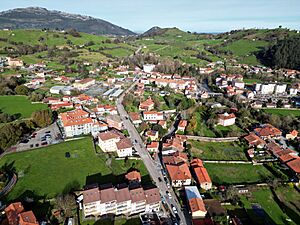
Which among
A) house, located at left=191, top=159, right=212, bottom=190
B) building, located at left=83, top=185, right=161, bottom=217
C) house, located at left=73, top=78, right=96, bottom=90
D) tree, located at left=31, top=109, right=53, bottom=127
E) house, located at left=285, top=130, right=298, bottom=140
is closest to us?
building, located at left=83, top=185, right=161, bottom=217

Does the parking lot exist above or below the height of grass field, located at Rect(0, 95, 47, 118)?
below

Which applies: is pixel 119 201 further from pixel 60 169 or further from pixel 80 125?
pixel 80 125

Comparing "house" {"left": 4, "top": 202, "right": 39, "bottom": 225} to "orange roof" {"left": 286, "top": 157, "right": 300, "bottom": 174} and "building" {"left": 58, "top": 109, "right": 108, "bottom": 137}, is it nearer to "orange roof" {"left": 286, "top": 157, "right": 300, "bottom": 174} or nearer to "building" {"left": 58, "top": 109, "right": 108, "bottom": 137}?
"building" {"left": 58, "top": 109, "right": 108, "bottom": 137}

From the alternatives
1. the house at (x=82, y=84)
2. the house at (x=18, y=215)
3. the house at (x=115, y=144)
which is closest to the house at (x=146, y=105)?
the house at (x=115, y=144)

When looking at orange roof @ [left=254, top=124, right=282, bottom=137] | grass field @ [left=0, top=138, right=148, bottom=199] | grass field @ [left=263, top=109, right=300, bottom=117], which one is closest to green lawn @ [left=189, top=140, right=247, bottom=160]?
orange roof @ [left=254, top=124, right=282, bottom=137]

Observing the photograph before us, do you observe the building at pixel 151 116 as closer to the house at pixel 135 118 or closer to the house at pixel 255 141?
the house at pixel 135 118

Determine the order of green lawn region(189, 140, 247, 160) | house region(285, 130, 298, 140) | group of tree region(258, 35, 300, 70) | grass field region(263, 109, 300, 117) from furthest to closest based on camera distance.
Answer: group of tree region(258, 35, 300, 70) < grass field region(263, 109, 300, 117) < house region(285, 130, 298, 140) < green lawn region(189, 140, 247, 160)

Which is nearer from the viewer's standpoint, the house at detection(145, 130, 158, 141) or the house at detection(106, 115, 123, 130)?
the house at detection(145, 130, 158, 141)

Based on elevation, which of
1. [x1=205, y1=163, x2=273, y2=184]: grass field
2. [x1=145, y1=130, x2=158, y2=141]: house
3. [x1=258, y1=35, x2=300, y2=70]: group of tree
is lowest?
[x1=205, y1=163, x2=273, y2=184]: grass field
